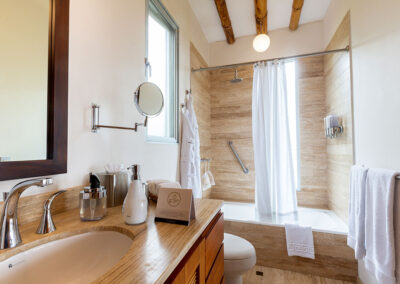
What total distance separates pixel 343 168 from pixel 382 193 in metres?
1.03

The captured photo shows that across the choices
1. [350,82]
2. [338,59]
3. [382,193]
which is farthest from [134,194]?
[338,59]

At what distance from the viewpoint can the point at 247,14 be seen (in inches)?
97.8

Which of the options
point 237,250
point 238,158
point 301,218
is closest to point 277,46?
point 238,158

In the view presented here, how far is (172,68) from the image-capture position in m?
1.93

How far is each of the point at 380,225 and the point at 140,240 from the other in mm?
1328

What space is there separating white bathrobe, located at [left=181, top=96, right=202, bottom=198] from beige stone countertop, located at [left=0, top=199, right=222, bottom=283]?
1.01 metres

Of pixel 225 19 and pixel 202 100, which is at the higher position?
pixel 225 19

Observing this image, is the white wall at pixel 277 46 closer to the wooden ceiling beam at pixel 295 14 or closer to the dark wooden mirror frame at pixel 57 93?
the wooden ceiling beam at pixel 295 14

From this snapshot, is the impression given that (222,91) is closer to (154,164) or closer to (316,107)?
(316,107)

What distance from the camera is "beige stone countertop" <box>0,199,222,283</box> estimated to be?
0.46m

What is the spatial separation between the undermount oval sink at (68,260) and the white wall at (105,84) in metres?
0.26

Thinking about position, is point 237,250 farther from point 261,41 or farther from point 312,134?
point 261,41

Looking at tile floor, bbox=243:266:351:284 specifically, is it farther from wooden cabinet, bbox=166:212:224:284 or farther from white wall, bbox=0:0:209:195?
white wall, bbox=0:0:209:195

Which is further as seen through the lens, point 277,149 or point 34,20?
point 277,149
